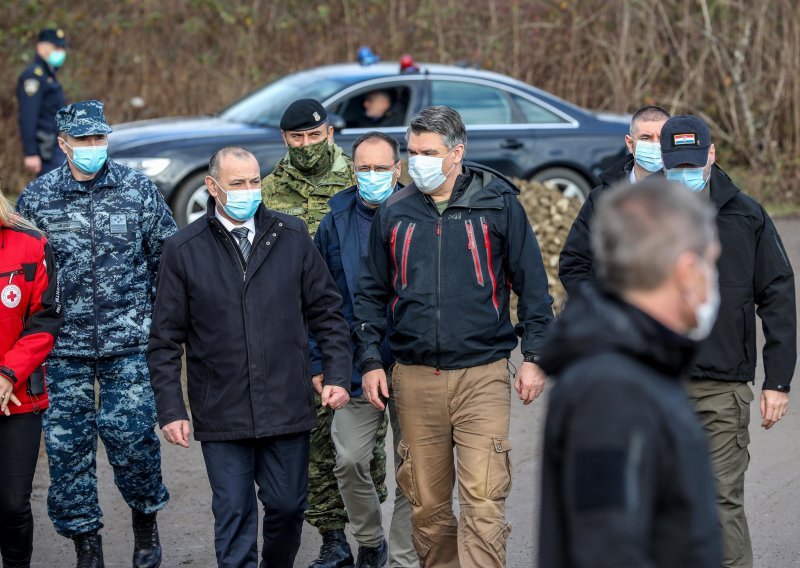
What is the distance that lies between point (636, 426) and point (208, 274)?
9.51ft

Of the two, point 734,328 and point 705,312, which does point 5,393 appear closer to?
point 734,328

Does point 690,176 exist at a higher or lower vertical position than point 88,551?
higher

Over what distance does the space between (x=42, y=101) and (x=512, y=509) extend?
8321mm

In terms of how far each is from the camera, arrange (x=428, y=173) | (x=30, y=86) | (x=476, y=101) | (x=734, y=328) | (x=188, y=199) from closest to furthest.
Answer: (x=734, y=328) → (x=428, y=173) → (x=188, y=199) → (x=476, y=101) → (x=30, y=86)

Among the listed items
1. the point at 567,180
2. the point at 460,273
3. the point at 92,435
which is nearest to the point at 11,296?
the point at 92,435

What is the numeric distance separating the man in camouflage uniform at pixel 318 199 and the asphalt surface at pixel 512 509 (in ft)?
0.67

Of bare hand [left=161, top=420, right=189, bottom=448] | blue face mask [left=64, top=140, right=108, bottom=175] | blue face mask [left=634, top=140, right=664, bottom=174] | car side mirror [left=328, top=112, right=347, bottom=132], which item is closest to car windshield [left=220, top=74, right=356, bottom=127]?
car side mirror [left=328, top=112, right=347, bottom=132]

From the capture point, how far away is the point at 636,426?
99.0 inches

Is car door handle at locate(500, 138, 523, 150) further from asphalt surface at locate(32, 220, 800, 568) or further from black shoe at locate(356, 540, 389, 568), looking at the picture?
black shoe at locate(356, 540, 389, 568)

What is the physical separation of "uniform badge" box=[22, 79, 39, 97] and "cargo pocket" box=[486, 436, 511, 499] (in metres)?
9.26

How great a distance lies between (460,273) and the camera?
16.7 feet

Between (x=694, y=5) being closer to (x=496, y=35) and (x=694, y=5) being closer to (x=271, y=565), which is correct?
(x=496, y=35)

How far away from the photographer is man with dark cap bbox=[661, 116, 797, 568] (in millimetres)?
4980

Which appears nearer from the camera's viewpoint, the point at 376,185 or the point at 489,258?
the point at 489,258
